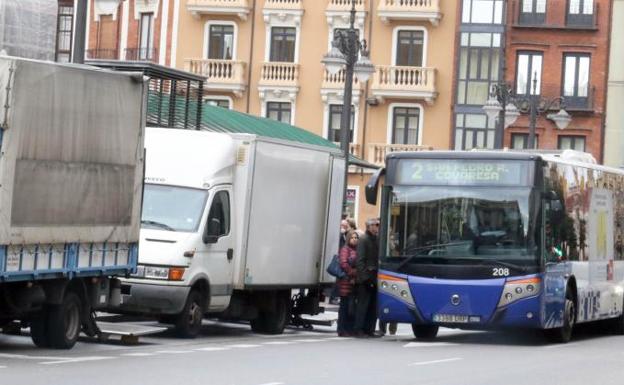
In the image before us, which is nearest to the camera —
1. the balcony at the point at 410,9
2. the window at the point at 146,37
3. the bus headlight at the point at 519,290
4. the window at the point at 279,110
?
the bus headlight at the point at 519,290

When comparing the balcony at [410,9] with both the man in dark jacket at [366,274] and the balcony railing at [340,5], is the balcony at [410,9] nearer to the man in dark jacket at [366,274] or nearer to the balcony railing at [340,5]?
the balcony railing at [340,5]

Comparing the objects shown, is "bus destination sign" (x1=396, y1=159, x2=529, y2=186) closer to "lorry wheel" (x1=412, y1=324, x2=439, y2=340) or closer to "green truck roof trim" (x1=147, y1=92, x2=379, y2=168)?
"lorry wheel" (x1=412, y1=324, x2=439, y2=340)

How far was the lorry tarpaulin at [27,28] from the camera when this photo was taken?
20.8m

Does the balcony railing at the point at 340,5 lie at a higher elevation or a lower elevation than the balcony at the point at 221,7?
higher

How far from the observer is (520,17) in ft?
231

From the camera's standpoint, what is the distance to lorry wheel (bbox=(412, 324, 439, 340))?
2653cm

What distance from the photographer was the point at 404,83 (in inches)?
2741

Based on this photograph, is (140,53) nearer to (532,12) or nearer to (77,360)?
(532,12)

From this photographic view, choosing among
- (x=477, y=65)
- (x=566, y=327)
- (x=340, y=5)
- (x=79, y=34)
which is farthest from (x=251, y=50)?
(x=79, y=34)

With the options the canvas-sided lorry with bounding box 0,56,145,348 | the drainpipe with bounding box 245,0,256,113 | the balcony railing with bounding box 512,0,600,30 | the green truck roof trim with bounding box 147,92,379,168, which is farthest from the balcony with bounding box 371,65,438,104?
the canvas-sided lorry with bounding box 0,56,145,348

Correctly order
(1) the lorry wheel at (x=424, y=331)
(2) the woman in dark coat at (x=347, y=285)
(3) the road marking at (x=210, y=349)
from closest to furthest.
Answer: (3) the road marking at (x=210, y=349) < (2) the woman in dark coat at (x=347, y=285) < (1) the lorry wheel at (x=424, y=331)

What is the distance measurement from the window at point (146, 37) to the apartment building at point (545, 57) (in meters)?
13.0

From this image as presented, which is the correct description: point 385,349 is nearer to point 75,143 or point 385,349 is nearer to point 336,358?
point 336,358

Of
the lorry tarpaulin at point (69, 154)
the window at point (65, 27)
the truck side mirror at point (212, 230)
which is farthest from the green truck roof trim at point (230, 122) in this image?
the window at point (65, 27)
